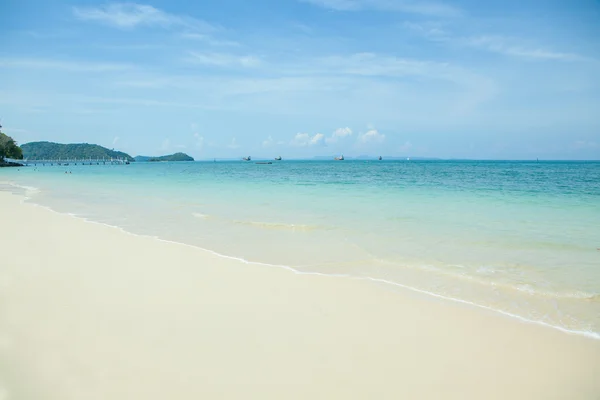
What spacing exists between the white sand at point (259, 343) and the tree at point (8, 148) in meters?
110

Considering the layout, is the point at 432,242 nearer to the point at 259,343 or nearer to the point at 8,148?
the point at 259,343

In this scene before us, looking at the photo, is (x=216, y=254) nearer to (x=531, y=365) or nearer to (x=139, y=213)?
(x=531, y=365)

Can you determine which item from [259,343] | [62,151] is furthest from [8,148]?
[259,343]

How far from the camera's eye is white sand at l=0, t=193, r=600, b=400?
9.18 feet

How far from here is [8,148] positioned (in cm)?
9306

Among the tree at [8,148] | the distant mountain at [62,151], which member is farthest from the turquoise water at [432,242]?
the distant mountain at [62,151]

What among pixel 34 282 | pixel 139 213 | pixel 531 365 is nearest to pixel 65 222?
pixel 139 213

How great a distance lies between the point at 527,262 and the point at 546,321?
2.85 m

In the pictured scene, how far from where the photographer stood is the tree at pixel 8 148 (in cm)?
9044

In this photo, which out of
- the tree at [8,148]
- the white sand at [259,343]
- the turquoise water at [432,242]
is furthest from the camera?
the tree at [8,148]

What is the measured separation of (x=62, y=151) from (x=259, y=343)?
675 ft

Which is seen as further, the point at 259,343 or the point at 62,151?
the point at 62,151

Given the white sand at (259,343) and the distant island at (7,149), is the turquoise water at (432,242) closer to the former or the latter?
the white sand at (259,343)

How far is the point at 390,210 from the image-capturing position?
1343cm
